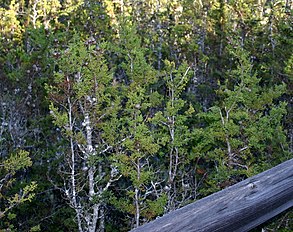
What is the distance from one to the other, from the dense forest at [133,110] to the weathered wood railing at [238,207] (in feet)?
4.03

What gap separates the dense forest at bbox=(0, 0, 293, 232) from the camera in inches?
237

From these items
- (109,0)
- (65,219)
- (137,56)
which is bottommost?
(65,219)

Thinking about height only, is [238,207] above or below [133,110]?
above

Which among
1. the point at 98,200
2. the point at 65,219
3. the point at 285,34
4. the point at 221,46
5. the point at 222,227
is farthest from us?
the point at 221,46

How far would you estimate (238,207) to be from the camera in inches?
48.1

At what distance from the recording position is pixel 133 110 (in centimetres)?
600

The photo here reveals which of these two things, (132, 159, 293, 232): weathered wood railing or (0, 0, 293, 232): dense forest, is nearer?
(132, 159, 293, 232): weathered wood railing

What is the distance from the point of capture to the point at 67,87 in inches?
236

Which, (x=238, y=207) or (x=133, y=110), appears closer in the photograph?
(x=238, y=207)

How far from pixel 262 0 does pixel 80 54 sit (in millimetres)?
7424

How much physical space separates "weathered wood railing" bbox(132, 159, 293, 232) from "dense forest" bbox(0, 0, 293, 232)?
123 centimetres

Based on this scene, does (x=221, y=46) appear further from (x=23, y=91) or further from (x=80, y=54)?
(x=80, y=54)

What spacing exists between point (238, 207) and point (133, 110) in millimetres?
4813

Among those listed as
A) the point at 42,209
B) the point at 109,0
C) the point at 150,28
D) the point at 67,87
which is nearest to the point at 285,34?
the point at 150,28
